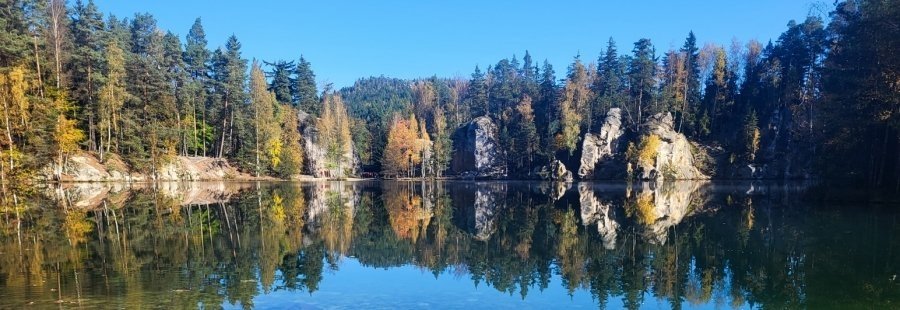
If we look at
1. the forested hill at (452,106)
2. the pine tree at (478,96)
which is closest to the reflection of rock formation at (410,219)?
the forested hill at (452,106)

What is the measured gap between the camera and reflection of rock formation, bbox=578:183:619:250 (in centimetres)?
2088

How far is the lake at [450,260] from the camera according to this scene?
12109mm

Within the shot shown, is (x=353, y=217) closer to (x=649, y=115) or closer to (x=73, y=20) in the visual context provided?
(x=73, y=20)

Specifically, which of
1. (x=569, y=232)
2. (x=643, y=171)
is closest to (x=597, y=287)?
(x=569, y=232)

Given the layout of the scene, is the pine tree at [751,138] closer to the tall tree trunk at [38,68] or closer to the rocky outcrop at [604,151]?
the rocky outcrop at [604,151]

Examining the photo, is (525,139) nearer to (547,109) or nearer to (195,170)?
(547,109)


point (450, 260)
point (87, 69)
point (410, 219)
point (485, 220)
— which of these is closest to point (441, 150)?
point (87, 69)

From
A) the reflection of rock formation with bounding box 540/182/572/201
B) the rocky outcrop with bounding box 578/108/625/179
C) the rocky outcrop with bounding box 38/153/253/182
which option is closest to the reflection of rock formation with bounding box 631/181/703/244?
the reflection of rock formation with bounding box 540/182/572/201

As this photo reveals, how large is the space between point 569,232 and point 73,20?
7345 centimetres

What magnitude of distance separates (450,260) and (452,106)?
110 metres

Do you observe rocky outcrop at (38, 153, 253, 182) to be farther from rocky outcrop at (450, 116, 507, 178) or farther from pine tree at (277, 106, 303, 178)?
rocky outcrop at (450, 116, 507, 178)

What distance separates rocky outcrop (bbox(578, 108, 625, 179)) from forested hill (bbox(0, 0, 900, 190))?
0.58m

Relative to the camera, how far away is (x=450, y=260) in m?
17.0

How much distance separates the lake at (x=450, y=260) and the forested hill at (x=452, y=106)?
33.5ft
